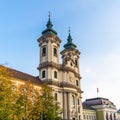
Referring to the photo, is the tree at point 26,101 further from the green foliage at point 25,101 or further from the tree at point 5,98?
the tree at point 5,98

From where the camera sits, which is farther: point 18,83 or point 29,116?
point 18,83

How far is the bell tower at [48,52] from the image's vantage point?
55719 mm

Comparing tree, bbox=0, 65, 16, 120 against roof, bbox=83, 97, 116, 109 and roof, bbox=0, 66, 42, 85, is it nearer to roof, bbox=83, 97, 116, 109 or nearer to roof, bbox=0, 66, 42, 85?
roof, bbox=0, 66, 42, 85

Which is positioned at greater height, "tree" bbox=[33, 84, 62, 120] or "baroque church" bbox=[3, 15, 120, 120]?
"baroque church" bbox=[3, 15, 120, 120]

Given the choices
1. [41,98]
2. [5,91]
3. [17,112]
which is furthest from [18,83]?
[5,91]

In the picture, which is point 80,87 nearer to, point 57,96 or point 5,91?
point 57,96

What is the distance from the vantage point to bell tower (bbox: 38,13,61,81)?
183ft

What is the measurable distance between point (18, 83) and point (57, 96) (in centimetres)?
→ 1343

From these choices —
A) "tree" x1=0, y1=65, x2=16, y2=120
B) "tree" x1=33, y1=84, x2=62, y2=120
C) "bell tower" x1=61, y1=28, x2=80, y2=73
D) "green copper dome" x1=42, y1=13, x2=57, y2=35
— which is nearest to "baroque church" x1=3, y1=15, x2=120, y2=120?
"green copper dome" x1=42, y1=13, x2=57, y2=35

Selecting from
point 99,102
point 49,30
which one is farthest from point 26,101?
point 99,102

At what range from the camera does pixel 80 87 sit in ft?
222

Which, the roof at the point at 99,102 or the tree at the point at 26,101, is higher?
the roof at the point at 99,102

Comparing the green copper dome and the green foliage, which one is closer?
the green foliage

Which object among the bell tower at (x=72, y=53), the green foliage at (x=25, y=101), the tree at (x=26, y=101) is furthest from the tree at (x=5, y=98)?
the bell tower at (x=72, y=53)
